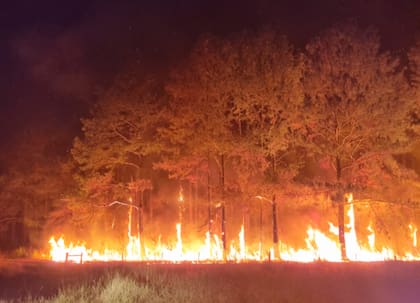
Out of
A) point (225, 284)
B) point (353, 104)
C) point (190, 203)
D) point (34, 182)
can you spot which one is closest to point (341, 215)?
point (353, 104)

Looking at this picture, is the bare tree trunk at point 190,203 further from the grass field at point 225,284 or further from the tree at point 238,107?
the grass field at point 225,284

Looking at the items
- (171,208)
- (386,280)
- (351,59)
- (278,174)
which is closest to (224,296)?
(386,280)

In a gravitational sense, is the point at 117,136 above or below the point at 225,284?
above

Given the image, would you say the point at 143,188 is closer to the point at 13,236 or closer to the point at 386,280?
Answer: the point at 13,236

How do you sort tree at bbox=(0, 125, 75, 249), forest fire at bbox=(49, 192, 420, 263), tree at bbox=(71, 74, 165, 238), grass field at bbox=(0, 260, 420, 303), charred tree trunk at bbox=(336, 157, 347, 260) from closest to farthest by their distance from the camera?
1. grass field at bbox=(0, 260, 420, 303)
2. charred tree trunk at bbox=(336, 157, 347, 260)
3. forest fire at bbox=(49, 192, 420, 263)
4. tree at bbox=(71, 74, 165, 238)
5. tree at bbox=(0, 125, 75, 249)

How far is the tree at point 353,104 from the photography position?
25.8 m

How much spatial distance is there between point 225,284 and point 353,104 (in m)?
13.8

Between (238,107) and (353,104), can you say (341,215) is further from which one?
(238,107)

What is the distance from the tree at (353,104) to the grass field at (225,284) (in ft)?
24.9

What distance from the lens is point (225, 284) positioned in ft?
50.6

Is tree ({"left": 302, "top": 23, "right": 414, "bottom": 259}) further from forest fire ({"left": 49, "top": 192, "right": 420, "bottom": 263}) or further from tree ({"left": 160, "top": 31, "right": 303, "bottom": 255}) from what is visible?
forest fire ({"left": 49, "top": 192, "right": 420, "bottom": 263})

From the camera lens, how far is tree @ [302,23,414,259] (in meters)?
25.8

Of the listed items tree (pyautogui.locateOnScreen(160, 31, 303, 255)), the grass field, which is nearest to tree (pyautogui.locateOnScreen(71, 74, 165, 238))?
tree (pyautogui.locateOnScreen(160, 31, 303, 255))

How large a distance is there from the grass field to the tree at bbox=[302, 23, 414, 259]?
24.9ft
